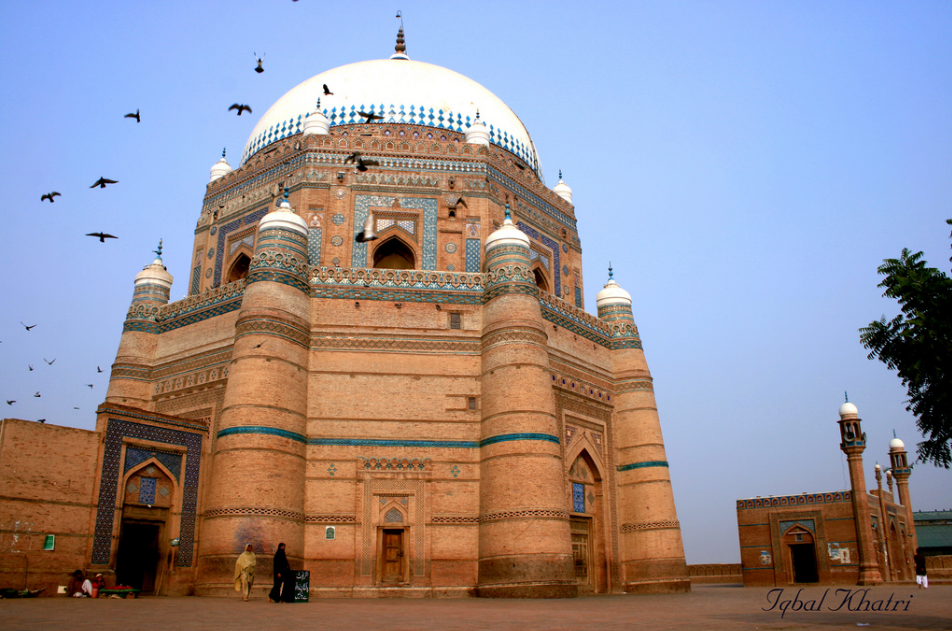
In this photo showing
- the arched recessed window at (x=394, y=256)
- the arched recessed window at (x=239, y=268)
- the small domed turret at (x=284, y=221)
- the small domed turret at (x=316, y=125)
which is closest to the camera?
the small domed turret at (x=284, y=221)

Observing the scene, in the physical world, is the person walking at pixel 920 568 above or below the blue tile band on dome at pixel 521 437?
below

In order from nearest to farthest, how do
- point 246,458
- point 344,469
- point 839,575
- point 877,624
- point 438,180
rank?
point 877,624, point 246,458, point 344,469, point 438,180, point 839,575

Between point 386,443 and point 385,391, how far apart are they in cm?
95

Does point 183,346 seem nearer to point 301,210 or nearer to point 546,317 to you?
point 301,210

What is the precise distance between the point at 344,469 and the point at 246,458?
74.4 inches

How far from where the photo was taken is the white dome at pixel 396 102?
62.1 feet

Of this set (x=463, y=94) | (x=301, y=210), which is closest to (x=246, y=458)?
(x=301, y=210)

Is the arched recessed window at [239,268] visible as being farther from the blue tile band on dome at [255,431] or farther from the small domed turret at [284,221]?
the blue tile band on dome at [255,431]

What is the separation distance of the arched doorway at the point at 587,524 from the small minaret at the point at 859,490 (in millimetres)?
9637

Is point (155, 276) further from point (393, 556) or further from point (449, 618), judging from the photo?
point (449, 618)

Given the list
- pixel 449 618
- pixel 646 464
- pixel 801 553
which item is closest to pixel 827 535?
pixel 801 553

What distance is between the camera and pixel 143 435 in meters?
13.4

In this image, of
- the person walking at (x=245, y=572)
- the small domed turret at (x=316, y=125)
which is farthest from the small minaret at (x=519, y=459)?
the small domed turret at (x=316, y=125)

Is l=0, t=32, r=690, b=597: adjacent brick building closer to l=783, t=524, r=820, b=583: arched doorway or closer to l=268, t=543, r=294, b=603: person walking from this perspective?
l=268, t=543, r=294, b=603: person walking
